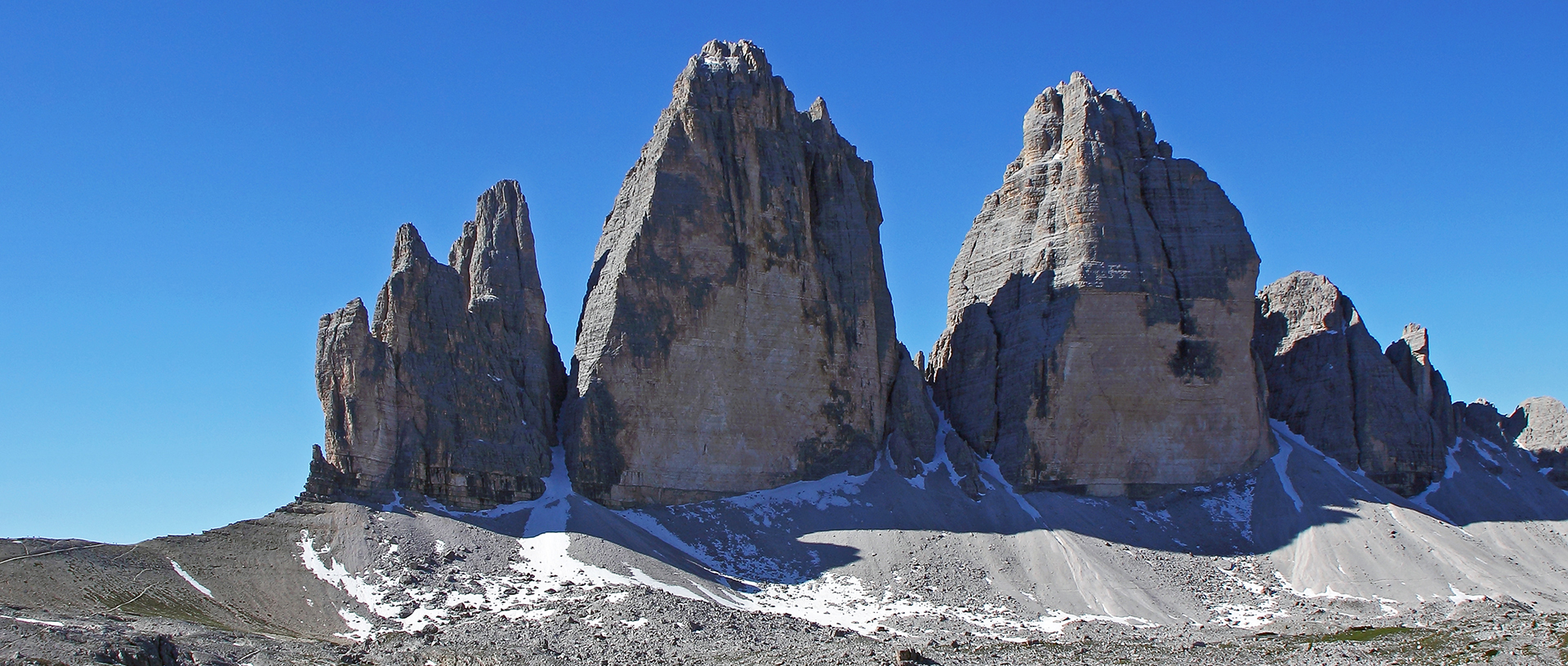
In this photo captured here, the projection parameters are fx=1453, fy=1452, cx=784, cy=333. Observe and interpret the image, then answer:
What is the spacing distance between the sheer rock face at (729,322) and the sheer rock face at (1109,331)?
5.42 metres

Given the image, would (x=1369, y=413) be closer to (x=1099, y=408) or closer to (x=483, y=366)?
(x=1099, y=408)

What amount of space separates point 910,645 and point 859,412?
2324 cm

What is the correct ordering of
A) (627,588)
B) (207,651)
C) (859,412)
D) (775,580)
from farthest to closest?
(859,412)
(775,580)
(627,588)
(207,651)

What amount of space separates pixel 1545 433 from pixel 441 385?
67.7 meters

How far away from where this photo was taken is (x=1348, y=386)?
265ft

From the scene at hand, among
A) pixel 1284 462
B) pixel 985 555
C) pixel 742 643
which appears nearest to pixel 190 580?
pixel 742 643

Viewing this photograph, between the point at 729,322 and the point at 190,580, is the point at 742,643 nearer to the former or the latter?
the point at 190,580

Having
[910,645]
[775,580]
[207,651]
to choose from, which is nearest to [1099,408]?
[775,580]

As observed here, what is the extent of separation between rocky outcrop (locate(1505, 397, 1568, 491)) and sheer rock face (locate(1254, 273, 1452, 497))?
7470mm

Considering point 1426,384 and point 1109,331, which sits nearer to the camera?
point 1109,331

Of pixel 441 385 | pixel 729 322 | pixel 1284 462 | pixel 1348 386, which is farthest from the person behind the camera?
pixel 1348 386

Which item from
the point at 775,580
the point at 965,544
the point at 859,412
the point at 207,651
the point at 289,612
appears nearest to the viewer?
the point at 207,651

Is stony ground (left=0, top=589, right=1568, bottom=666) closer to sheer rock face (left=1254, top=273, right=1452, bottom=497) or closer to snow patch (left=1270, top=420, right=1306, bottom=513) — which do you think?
snow patch (left=1270, top=420, right=1306, bottom=513)

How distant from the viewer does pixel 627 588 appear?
55.1 m
